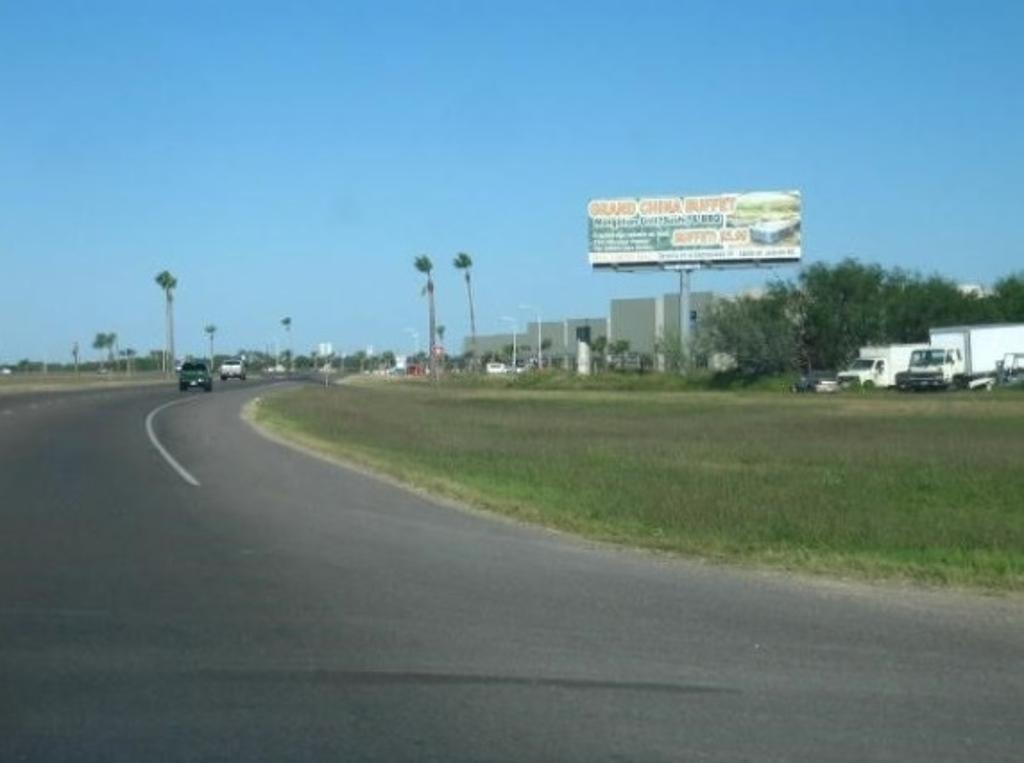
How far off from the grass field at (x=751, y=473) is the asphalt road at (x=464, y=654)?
1.72 m

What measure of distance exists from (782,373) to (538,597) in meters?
92.7

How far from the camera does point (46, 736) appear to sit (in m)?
8.40

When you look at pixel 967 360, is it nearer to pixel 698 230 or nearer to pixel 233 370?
pixel 698 230

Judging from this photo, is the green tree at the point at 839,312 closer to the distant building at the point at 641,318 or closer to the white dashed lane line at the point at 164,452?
the distant building at the point at 641,318

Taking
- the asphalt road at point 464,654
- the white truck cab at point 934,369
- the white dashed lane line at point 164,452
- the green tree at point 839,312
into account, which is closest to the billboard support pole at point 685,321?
the green tree at point 839,312

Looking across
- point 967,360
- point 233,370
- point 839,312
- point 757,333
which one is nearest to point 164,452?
point 967,360

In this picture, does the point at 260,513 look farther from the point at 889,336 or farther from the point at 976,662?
the point at 889,336

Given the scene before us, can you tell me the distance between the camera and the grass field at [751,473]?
17.5 metres

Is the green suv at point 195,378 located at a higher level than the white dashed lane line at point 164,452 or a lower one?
higher

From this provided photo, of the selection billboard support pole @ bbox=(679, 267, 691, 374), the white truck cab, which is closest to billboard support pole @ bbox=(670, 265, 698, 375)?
billboard support pole @ bbox=(679, 267, 691, 374)

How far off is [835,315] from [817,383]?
20.1 metres

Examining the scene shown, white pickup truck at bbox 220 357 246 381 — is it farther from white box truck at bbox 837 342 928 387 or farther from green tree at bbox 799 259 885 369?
white box truck at bbox 837 342 928 387

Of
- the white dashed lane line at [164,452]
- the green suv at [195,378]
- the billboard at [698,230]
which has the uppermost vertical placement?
the billboard at [698,230]

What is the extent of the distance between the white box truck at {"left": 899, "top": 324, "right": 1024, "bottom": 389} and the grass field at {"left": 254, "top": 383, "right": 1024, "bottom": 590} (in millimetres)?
17223
